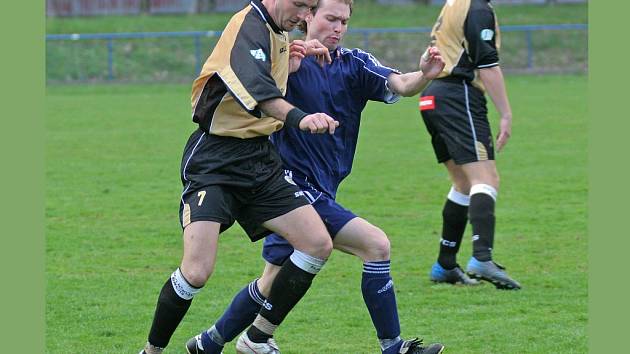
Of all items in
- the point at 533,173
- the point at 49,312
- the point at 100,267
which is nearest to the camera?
the point at 49,312

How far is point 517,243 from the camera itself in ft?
33.0

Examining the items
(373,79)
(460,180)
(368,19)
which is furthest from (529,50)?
(373,79)

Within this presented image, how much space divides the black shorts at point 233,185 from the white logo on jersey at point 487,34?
282 centimetres

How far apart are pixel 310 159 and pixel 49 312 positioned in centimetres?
229

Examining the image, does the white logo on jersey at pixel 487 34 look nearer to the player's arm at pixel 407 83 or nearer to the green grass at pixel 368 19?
the player's arm at pixel 407 83

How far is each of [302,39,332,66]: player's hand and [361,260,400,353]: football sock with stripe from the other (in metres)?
1.16

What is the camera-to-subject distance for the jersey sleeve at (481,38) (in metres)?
8.33

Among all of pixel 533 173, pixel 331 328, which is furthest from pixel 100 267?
pixel 533 173

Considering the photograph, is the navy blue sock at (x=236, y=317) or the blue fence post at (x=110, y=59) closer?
the navy blue sock at (x=236, y=317)

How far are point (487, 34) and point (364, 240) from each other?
278cm

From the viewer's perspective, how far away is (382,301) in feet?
20.2

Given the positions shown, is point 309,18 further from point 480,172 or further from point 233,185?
point 480,172

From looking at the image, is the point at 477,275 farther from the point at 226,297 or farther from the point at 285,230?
the point at 285,230

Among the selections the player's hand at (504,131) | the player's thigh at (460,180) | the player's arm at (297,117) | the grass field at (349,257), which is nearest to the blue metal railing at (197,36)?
the grass field at (349,257)
